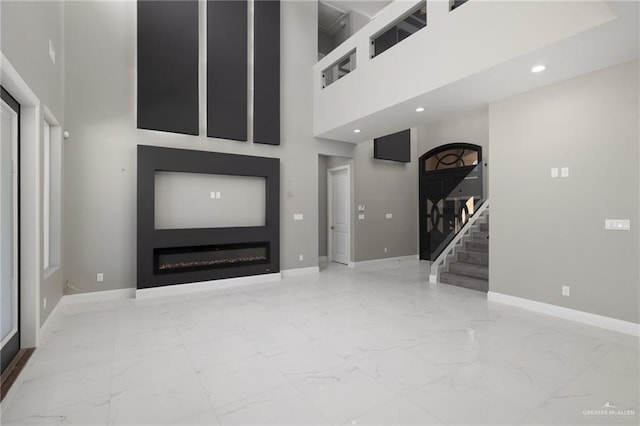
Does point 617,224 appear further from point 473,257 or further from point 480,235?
point 480,235

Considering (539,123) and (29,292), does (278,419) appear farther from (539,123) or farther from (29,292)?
(539,123)

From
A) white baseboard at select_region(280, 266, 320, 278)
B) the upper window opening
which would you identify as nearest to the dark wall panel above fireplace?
white baseboard at select_region(280, 266, 320, 278)

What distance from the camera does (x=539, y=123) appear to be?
4.22 metres

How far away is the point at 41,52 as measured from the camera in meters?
3.44

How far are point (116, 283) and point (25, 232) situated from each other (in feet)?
7.10

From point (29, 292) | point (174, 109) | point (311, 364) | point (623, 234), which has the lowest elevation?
point (311, 364)

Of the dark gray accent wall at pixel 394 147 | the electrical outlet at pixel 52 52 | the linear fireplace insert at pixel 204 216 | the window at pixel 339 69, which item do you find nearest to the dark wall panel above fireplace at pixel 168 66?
the linear fireplace insert at pixel 204 216

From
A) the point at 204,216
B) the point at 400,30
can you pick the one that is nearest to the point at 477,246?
the point at 400,30

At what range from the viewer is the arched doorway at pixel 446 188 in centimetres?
629

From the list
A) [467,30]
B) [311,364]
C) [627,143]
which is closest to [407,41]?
[467,30]

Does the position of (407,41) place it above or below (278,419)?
above

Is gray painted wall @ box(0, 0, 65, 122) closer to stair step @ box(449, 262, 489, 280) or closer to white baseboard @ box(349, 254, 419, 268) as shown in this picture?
white baseboard @ box(349, 254, 419, 268)

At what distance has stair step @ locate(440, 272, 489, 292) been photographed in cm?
530

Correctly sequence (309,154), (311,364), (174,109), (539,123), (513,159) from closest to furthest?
(311,364), (539,123), (513,159), (174,109), (309,154)
